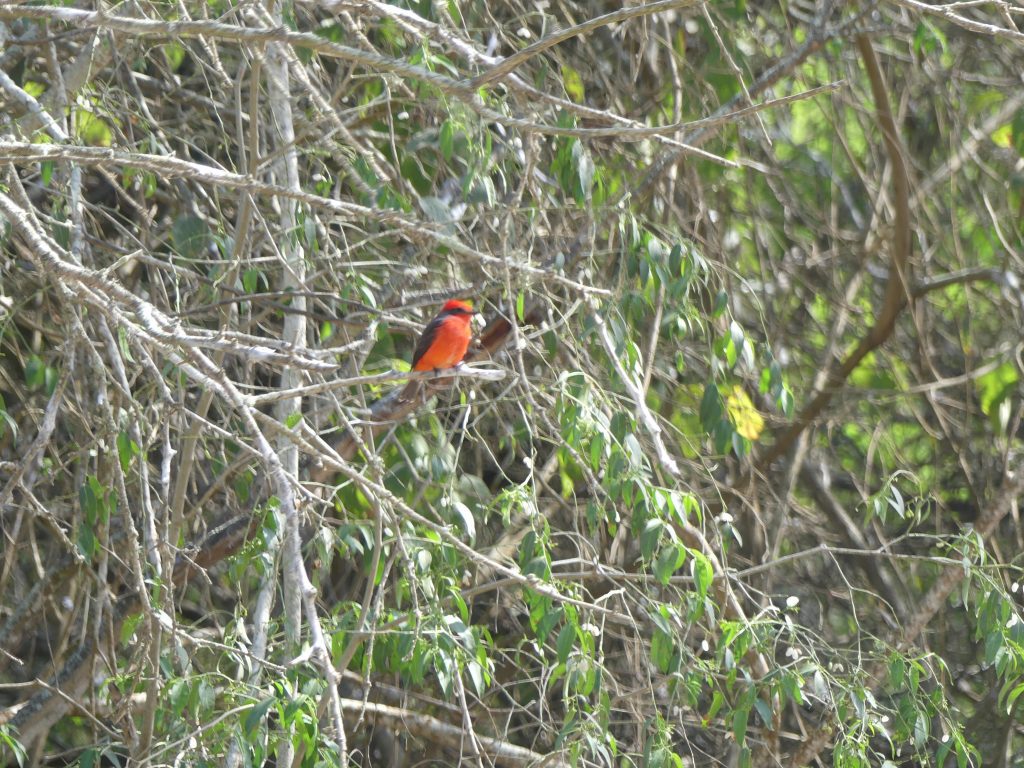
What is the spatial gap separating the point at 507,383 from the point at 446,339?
39 centimetres

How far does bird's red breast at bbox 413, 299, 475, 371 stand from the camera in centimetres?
441

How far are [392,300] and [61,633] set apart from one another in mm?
1798

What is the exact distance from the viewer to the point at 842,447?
21.0 ft

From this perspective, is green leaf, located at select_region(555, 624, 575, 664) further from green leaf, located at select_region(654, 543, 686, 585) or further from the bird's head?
the bird's head

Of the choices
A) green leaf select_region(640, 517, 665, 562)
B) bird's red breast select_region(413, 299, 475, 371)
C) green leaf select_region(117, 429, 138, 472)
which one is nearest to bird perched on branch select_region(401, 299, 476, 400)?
bird's red breast select_region(413, 299, 475, 371)

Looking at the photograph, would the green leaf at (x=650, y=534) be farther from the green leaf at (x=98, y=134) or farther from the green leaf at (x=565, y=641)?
the green leaf at (x=98, y=134)

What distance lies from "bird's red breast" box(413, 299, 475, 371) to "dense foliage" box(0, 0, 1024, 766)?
0.10 metres

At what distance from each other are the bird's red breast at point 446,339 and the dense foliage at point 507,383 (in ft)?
0.33

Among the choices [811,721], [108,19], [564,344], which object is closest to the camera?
[108,19]

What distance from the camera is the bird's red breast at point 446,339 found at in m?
4.41

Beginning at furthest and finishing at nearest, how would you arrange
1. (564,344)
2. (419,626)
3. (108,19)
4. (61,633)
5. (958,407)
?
1. (958,407)
2. (61,633)
3. (564,344)
4. (419,626)
5. (108,19)

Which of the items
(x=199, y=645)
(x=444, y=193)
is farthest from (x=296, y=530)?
(x=444, y=193)

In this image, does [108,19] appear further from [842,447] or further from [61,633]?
[842,447]

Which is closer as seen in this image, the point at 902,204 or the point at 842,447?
the point at 902,204
